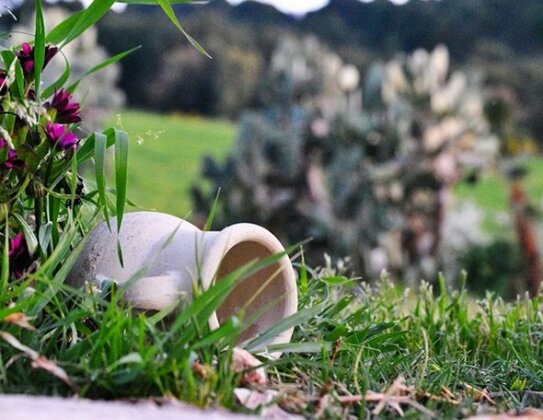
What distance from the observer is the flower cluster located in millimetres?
2133

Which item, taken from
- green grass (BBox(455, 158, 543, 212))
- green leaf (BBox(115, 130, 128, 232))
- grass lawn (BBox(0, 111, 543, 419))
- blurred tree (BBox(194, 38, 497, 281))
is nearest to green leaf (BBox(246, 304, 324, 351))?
grass lawn (BBox(0, 111, 543, 419))

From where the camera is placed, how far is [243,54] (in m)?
26.8

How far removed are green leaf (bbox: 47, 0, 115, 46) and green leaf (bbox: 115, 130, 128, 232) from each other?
0.35 metres

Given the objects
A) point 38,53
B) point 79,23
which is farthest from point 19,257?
point 79,23

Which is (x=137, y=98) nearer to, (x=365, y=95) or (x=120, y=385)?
(x=365, y=95)

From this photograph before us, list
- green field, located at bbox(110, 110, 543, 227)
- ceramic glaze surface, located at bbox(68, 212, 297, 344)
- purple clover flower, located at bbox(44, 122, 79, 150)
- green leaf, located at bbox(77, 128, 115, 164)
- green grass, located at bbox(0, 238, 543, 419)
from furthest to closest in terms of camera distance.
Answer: green field, located at bbox(110, 110, 543, 227), green leaf, located at bbox(77, 128, 115, 164), purple clover flower, located at bbox(44, 122, 79, 150), ceramic glaze surface, located at bbox(68, 212, 297, 344), green grass, located at bbox(0, 238, 543, 419)

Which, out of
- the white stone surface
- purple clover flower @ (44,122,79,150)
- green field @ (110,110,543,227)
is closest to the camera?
the white stone surface

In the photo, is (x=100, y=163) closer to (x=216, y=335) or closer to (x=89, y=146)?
(x=89, y=146)

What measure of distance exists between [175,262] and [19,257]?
1.12 ft

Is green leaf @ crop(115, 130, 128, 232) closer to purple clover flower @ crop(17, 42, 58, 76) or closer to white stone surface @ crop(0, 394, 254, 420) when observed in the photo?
purple clover flower @ crop(17, 42, 58, 76)

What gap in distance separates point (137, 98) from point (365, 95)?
1663cm

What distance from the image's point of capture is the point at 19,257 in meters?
2.12

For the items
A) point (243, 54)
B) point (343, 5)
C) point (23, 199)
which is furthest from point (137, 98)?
point (23, 199)

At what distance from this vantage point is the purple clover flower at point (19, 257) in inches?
83.1
